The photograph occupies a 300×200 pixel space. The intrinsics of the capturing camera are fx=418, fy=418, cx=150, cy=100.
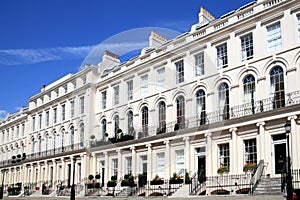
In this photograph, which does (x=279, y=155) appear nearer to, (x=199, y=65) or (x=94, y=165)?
(x=199, y=65)

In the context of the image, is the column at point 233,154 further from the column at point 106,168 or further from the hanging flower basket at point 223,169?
the column at point 106,168

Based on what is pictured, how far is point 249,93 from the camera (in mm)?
23750

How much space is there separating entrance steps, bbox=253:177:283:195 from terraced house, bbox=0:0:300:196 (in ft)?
0.35

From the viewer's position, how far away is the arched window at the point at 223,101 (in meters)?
24.7

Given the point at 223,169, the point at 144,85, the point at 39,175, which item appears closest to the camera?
the point at 223,169

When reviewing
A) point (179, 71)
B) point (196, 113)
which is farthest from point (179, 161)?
point (179, 71)

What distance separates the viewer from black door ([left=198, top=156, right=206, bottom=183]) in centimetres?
2400

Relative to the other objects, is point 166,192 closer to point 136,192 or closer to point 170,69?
point 136,192

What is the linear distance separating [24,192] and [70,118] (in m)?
9.40

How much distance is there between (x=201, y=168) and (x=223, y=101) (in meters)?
4.28

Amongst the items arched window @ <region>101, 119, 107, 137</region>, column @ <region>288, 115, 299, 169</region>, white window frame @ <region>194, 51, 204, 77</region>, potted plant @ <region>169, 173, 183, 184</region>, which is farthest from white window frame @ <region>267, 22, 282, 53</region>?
arched window @ <region>101, 119, 107, 137</region>

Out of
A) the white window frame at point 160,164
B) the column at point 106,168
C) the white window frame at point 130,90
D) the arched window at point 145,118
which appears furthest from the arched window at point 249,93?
the column at point 106,168

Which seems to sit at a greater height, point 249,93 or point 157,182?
point 249,93

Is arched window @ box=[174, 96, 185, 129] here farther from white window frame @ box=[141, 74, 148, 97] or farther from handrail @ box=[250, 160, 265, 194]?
handrail @ box=[250, 160, 265, 194]
